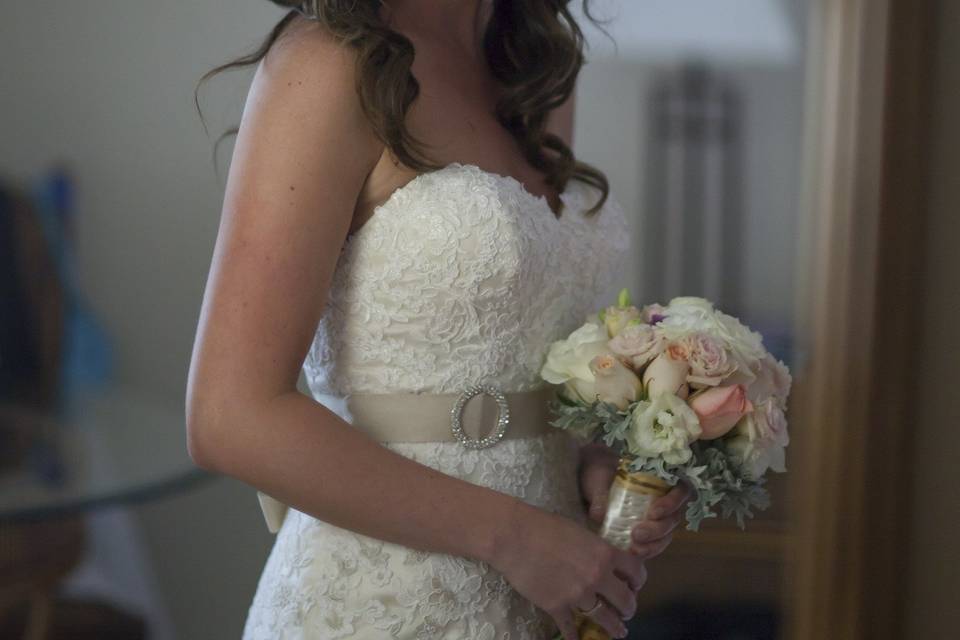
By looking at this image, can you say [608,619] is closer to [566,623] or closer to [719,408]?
[566,623]

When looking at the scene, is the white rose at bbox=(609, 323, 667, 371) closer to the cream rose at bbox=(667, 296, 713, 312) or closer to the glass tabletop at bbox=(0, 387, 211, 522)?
the cream rose at bbox=(667, 296, 713, 312)

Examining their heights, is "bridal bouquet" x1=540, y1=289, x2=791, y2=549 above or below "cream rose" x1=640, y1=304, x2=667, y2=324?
below

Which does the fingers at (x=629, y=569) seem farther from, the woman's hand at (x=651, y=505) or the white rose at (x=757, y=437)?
the white rose at (x=757, y=437)

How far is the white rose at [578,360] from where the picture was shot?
3.62 ft

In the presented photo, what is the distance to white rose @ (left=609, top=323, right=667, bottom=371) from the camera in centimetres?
109

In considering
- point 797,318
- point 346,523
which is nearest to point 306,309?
point 346,523

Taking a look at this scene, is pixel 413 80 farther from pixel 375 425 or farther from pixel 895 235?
pixel 895 235

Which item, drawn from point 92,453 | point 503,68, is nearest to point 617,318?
point 503,68

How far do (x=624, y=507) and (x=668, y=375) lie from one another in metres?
0.16

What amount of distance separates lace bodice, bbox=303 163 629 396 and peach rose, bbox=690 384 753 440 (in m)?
0.20

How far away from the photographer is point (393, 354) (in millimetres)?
1118

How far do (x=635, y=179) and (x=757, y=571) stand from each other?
1.06m

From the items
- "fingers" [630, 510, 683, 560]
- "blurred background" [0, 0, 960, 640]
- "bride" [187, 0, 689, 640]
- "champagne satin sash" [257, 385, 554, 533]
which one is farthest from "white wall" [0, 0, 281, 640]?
"fingers" [630, 510, 683, 560]

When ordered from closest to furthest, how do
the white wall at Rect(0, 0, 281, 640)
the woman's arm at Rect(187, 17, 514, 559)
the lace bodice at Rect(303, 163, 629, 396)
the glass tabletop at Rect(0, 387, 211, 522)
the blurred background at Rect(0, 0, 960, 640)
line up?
the woman's arm at Rect(187, 17, 514, 559), the lace bodice at Rect(303, 163, 629, 396), the glass tabletop at Rect(0, 387, 211, 522), the blurred background at Rect(0, 0, 960, 640), the white wall at Rect(0, 0, 281, 640)
